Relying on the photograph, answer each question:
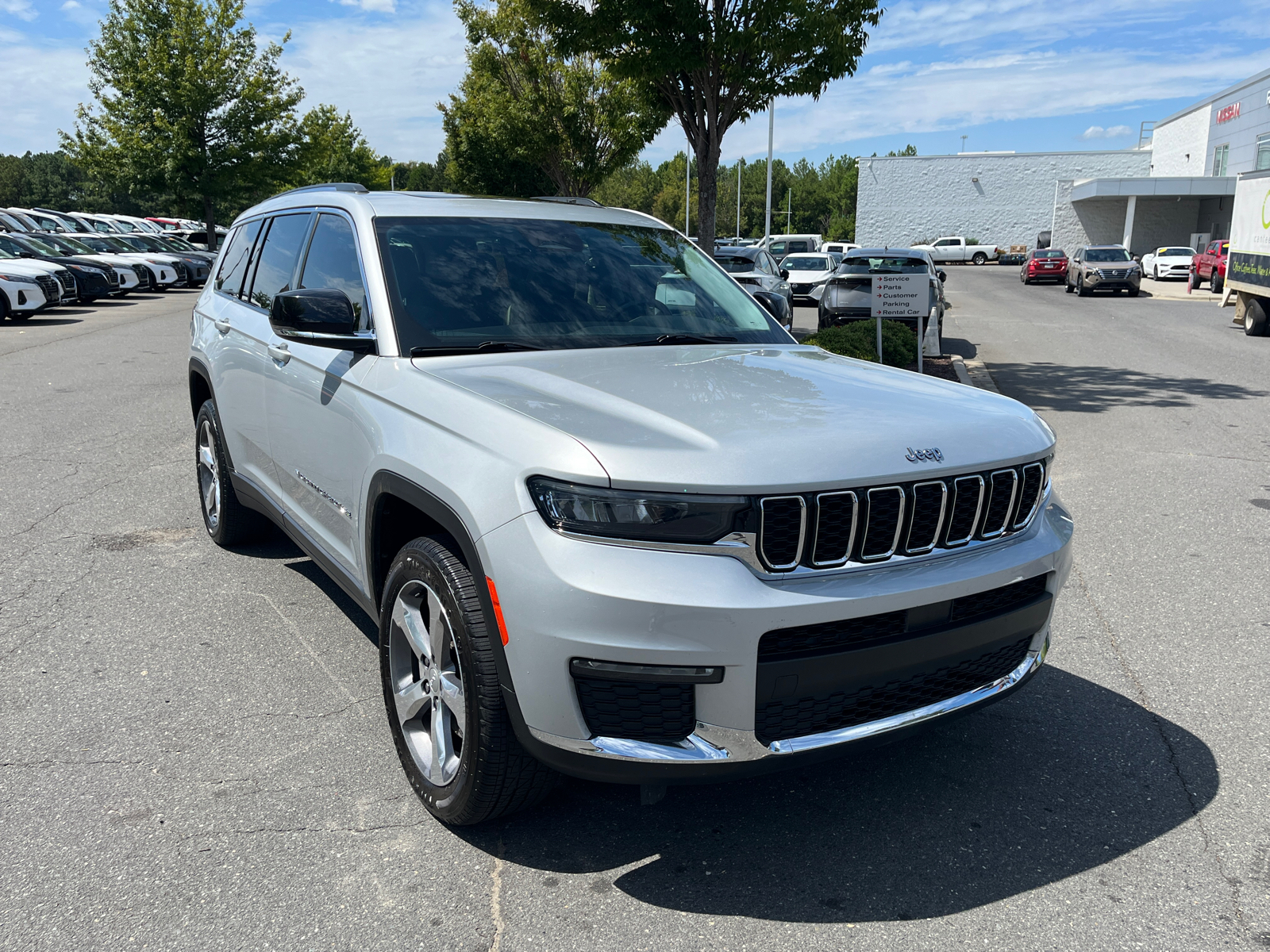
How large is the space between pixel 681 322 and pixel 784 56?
9.47m

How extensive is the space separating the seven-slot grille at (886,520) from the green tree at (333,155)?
28607 millimetres

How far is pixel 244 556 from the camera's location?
18.4ft

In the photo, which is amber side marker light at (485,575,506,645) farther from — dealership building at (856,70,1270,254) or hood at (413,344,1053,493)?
dealership building at (856,70,1270,254)

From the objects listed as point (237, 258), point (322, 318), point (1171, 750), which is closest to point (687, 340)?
point (322, 318)

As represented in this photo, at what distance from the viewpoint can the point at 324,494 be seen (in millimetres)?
3852

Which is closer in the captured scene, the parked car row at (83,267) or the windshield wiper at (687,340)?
the windshield wiper at (687,340)

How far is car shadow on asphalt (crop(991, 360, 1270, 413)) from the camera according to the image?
11375 mm

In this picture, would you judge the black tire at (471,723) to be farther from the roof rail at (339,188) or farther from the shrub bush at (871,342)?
the shrub bush at (871,342)

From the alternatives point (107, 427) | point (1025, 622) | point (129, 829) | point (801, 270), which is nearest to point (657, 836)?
point (1025, 622)

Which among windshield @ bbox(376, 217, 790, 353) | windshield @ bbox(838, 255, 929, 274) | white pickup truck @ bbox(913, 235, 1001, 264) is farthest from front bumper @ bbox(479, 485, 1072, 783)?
white pickup truck @ bbox(913, 235, 1001, 264)

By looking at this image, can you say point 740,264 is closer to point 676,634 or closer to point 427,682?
point 427,682

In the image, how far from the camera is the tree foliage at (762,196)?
348ft

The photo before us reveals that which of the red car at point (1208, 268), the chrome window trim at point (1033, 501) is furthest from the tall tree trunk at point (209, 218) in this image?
the chrome window trim at point (1033, 501)

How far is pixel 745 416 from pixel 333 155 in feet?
193
